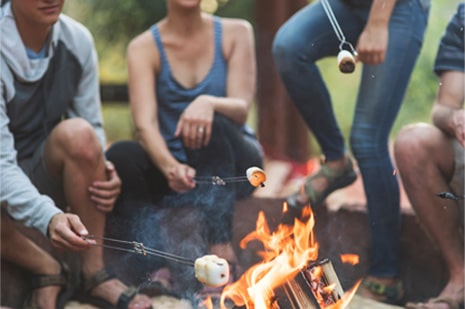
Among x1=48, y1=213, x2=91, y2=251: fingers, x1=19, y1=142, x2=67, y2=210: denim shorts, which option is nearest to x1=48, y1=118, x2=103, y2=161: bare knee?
x1=19, y1=142, x2=67, y2=210: denim shorts

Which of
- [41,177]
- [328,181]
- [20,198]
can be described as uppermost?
[20,198]

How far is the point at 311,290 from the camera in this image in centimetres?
217

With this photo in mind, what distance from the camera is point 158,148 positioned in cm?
285

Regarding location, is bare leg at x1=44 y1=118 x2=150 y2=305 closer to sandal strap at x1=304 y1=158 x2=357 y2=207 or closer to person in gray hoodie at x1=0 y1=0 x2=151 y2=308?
person in gray hoodie at x1=0 y1=0 x2=151 y2=308

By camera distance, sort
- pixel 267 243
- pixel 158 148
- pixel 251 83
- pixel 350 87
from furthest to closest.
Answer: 1. pixel 350 87
2. pixel 251 83
3. pixel 158 148
4. pixel 267 243

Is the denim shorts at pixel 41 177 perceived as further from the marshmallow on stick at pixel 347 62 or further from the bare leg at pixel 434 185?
the bare leg at pixel 434 185

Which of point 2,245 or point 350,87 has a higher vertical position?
point 2,245

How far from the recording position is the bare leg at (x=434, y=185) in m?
2.65

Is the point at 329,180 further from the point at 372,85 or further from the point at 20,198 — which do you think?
the point at 20,198

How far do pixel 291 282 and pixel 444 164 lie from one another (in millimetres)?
824

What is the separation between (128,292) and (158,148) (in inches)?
21.3

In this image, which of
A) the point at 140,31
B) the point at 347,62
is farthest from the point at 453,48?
the point at 140,31

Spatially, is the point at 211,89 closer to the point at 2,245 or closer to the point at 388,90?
the point at 388,90

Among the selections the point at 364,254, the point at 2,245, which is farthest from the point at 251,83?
the point at 2,245
